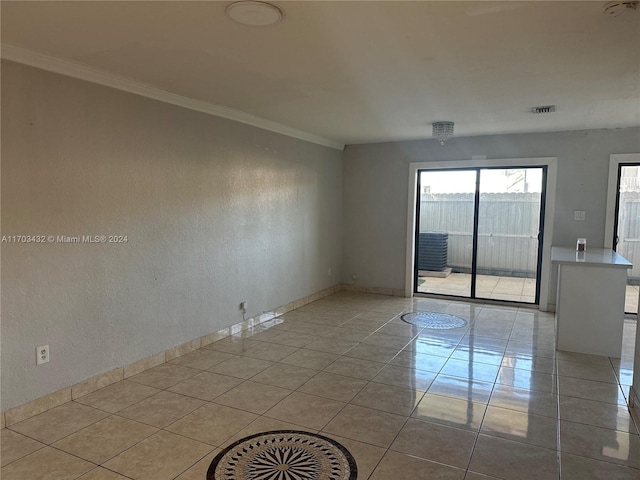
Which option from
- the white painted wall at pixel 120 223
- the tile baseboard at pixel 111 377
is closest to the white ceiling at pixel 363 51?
the white painted wall at pixel 120 223

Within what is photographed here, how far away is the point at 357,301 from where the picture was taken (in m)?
6.12

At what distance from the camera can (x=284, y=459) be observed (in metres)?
2.30

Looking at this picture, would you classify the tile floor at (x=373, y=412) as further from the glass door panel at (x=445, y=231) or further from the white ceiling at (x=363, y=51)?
the white ceiling at (x=363, y=51)

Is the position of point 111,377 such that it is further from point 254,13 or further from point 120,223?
point 254,13

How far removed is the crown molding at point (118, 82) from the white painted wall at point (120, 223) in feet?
0.17

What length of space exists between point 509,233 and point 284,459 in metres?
4.77

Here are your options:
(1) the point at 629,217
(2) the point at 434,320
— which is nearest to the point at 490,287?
(2) the point at 434,320

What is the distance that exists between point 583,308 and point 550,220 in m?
1.76

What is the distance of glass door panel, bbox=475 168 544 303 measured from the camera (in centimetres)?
576

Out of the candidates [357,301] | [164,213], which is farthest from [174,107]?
[357,301]

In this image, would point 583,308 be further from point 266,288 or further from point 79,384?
point 79,384

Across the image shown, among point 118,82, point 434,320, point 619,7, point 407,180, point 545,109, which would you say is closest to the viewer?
point 619,7

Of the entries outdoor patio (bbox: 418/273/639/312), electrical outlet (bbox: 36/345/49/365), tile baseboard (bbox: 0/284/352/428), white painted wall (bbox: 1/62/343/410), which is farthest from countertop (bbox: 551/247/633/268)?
electrical outlet (bbox: 36/345/49/365)

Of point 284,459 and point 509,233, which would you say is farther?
point 509,233
